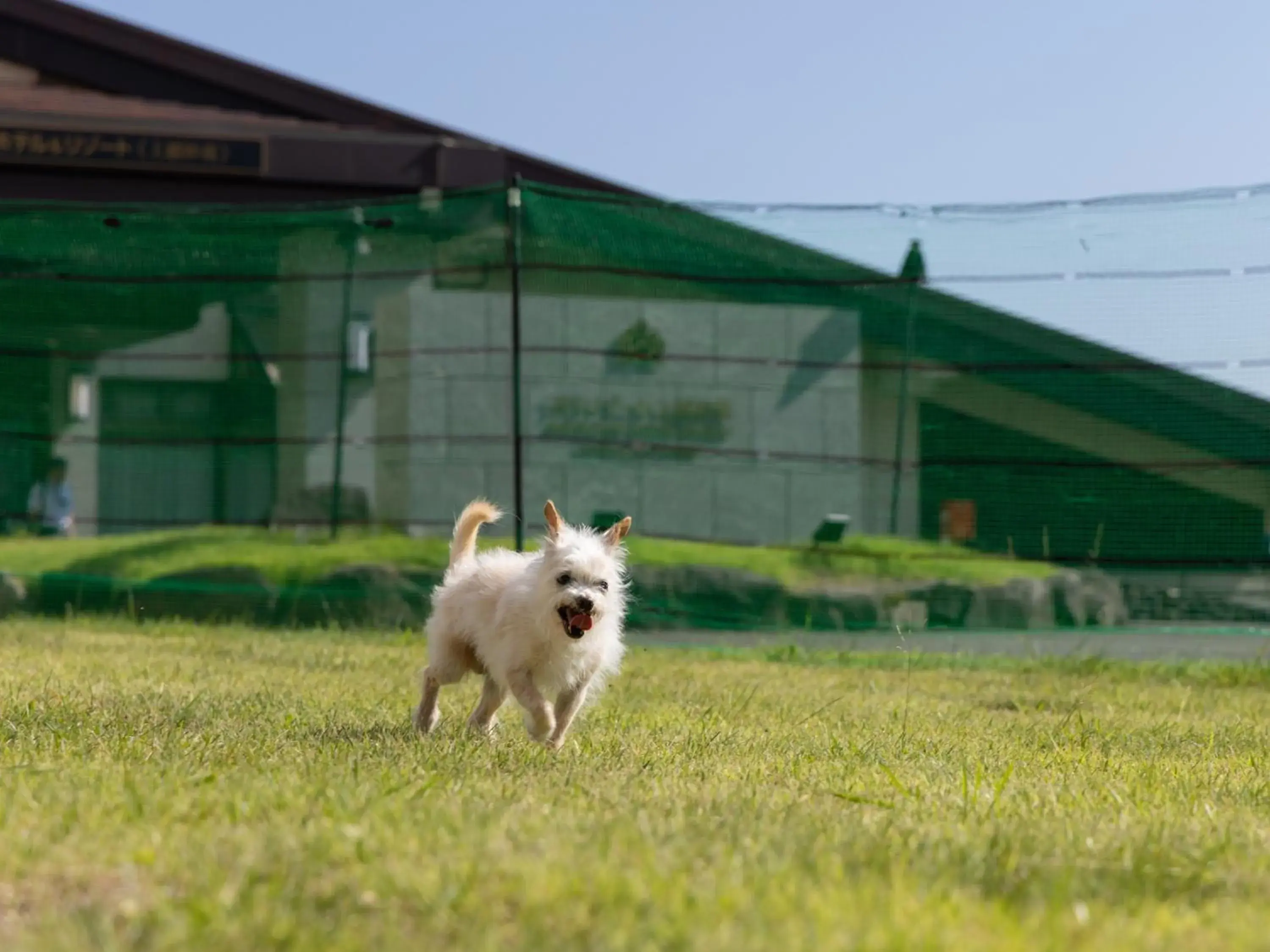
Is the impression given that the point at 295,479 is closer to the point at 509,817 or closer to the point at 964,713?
the point at 964,713

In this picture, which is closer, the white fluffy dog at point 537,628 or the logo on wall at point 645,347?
the white fluffy dog at point 537,628

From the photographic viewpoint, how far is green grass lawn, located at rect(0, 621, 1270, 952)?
7.94ft

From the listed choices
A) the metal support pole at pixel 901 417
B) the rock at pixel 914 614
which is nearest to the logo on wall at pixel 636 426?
the metal support pole at pixel 901 417

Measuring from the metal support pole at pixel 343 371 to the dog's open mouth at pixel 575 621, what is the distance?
6010 millimetres

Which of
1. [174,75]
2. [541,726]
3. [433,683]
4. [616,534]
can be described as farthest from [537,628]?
[174,75]

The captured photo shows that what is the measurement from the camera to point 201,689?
631 cm

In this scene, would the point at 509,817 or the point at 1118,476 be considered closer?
the point at 509,817

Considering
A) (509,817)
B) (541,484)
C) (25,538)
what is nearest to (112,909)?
(509,817)

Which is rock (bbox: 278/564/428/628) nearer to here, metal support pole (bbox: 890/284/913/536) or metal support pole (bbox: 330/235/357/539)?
metal support pole (bbox: 330/235/357/539)

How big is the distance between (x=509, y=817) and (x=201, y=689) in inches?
135

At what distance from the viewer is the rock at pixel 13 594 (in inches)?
423

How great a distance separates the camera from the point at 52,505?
1088cm

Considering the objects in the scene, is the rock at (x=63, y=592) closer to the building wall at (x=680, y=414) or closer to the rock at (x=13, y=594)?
the rock at (x=13, y=594)

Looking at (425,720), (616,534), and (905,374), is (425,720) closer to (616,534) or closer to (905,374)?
(616,534)
